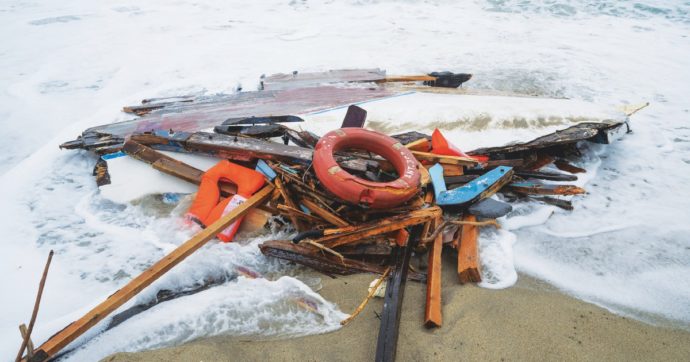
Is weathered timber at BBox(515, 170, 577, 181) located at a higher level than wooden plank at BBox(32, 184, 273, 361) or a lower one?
lower

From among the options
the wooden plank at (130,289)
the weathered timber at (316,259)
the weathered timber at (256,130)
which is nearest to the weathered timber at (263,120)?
the weathered timber at (256,130)

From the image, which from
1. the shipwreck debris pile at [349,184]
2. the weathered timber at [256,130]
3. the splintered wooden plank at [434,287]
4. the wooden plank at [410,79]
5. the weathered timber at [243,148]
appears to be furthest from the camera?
the wooden plank at [410,79]

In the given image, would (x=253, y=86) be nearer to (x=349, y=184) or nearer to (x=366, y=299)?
(x=349, y=184)

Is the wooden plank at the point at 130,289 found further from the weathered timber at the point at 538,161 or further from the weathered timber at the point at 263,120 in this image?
the weathered timber at the point at 538,161

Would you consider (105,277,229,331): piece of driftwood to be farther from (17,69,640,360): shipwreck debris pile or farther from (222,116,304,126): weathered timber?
(222,116,304,126): weathered timber

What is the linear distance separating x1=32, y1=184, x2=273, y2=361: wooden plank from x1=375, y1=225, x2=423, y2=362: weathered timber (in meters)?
1.44

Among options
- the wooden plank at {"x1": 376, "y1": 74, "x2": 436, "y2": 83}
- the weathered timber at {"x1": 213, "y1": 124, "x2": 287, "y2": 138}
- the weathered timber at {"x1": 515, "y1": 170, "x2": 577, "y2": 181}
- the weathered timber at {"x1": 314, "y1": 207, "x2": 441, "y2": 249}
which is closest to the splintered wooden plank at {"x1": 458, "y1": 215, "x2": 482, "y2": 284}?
the weathered timber at {"x1": 314, "y1": 207, "x2": 441, "y2": 249}

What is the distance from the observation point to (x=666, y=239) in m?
3.62

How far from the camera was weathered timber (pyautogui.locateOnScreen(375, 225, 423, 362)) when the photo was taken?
236cm

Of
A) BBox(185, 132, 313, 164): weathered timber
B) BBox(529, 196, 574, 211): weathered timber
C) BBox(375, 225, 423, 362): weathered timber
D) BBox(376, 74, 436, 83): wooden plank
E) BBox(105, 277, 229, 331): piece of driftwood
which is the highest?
BBox(376, 74, 436, 83): wooden plank

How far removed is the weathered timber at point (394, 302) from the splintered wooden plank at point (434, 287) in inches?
6.7

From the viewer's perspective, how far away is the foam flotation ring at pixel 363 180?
119 inches

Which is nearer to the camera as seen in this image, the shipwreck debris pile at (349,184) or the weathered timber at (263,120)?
the shipwreck debris pile at (349,184)

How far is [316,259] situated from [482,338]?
137cm
